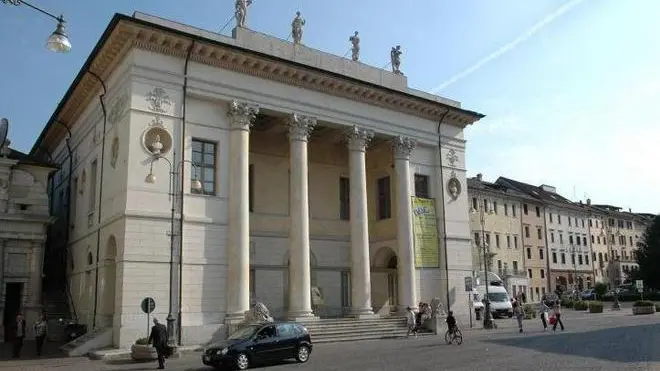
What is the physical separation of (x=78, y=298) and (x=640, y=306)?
1563 inches

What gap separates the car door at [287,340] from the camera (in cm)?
1870

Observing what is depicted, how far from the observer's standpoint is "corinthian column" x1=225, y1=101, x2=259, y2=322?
25.1 metres

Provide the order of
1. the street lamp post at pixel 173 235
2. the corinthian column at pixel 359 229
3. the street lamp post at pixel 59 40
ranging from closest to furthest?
the street lamp post at pixel 59 40
the street lamp post at pixel 173 235
the corinthian column at pixel 359 229

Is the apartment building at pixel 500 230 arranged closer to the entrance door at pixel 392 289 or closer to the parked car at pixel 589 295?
the parked car at pixel 589 295

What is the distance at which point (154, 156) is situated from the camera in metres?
24.3

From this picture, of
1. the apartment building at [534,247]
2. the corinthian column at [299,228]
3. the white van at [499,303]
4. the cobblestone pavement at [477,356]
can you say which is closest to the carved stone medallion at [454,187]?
the corinthian column at [299,228]

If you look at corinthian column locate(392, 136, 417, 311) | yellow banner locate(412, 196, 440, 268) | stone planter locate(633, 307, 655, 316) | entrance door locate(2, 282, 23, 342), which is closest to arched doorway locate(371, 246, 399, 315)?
yellow banner locate(412, 196, 440, 268)

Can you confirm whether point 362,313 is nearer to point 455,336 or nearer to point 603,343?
point 455,336

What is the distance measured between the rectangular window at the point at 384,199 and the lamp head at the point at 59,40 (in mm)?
25044

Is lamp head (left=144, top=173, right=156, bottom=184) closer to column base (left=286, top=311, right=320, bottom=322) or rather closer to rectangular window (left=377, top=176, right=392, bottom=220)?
column base (left=286, top=311, right=320, bottom=322)

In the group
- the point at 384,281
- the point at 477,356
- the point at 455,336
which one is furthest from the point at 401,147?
the point at 477,356

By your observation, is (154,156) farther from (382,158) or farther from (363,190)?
(382,158)

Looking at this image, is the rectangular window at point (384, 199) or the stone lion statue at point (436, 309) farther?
the rectangular window at point (384, 199)

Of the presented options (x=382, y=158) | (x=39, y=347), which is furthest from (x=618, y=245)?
(x=39, y=347)
